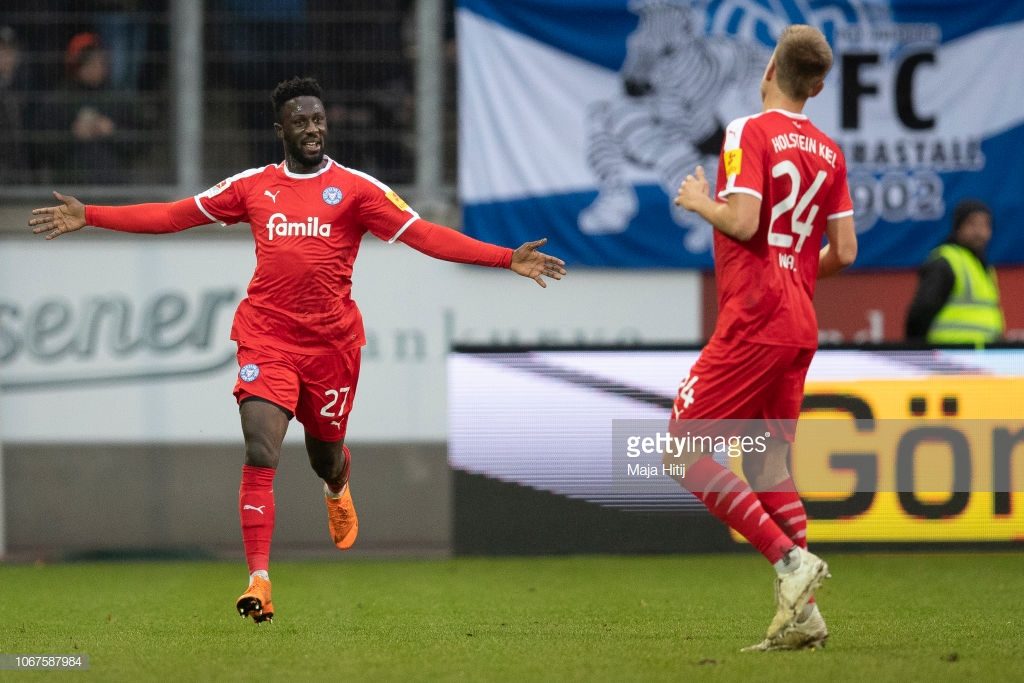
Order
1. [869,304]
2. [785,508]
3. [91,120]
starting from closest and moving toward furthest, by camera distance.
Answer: [785,508] → [869,304] → [91,120]

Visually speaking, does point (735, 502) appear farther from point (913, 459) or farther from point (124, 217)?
point (913, 459)

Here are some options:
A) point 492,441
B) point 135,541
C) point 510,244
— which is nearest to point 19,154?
point 135,541

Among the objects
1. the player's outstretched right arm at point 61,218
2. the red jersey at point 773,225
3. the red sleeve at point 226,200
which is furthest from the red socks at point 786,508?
the player's outstretched right arm at point 61,218

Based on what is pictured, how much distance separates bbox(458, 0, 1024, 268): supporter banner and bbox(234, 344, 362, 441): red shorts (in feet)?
17.0

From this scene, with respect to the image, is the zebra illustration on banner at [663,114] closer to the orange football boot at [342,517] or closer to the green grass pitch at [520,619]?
the green grass pitch at [520,619]

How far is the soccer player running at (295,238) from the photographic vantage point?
6.62m

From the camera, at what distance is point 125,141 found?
A: 1268cm

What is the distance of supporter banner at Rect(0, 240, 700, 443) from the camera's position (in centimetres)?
1223

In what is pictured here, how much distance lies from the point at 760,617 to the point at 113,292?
22.6 feet

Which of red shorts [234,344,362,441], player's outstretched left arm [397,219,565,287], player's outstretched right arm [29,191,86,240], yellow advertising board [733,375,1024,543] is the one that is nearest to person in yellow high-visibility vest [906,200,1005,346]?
yellow advertising board [733,375,1024,543]

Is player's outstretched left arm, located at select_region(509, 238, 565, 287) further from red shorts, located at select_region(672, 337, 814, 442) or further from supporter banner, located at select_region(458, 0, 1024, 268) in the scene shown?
supporter banner, located at select_region(458, 0, 1024, 268)

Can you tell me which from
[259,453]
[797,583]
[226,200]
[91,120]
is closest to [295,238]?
[226,200]

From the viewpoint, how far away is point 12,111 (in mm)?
12578

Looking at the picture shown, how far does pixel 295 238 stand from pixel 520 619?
196 cm
